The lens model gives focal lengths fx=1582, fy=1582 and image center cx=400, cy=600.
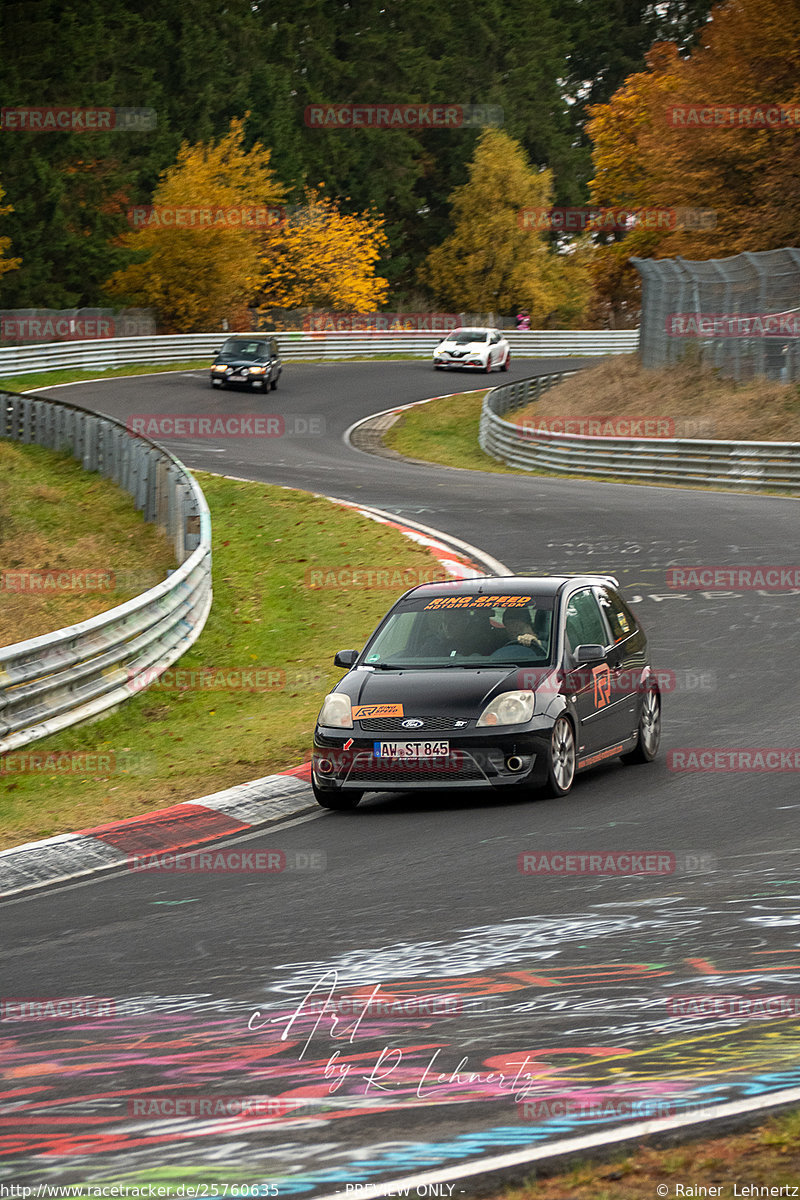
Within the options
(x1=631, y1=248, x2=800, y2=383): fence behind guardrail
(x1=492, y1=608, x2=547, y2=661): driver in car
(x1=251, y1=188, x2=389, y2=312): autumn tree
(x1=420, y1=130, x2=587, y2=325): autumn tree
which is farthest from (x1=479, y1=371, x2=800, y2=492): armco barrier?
(x1=420, y1=130, x2=587, y2=325): autumn tree

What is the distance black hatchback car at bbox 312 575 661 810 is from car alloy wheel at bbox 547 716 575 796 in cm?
1

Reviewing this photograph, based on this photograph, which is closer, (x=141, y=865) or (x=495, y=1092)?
(x=495, y=1092)

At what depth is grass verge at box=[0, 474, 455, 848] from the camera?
1182 cm

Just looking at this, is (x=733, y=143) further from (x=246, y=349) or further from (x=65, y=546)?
(x=65, y=546)

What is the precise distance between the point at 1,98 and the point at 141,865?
6035 centimetres

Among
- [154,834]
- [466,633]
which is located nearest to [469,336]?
[466,633]

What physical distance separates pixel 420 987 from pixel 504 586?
19.3 ft

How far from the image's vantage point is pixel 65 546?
22578 mm

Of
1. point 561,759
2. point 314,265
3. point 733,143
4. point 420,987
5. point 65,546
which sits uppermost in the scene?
point 733,143

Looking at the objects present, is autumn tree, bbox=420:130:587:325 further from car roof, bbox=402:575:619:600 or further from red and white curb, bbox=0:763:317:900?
red and white curb, bbox=0:763:317:900

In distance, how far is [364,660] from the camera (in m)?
11.5

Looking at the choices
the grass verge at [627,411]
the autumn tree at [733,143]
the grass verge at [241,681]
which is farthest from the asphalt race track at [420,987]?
the autumn tree at [733,143]

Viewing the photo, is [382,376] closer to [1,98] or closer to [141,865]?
[1,98]

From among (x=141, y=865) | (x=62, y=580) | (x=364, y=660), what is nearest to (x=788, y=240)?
(x=62, y=580)
